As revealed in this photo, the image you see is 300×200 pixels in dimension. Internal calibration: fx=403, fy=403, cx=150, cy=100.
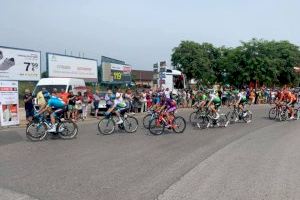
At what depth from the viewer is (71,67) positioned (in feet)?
96.3

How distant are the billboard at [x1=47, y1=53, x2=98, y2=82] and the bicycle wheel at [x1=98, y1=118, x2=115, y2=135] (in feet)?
43.7

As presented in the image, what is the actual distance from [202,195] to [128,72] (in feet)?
116

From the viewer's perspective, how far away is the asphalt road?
21.5 feet

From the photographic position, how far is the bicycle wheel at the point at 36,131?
13164mm

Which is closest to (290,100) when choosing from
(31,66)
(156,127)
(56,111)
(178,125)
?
(178,125)

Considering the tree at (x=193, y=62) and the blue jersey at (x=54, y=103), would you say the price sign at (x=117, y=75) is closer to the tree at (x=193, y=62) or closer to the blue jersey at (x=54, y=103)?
the tree at (x=193, y=62)

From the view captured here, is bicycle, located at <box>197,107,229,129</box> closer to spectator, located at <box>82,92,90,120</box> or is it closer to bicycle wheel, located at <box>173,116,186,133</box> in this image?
bicycle wheel, located at <box>173,116,186,133</box>

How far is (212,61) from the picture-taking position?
6112 centimetres

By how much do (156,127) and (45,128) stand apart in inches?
158

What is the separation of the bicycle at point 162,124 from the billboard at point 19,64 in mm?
11432

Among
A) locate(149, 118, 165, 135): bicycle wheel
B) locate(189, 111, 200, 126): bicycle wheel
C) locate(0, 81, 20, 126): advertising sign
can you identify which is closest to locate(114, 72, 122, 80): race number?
locate(0, 81, 20, 126): advertising sign

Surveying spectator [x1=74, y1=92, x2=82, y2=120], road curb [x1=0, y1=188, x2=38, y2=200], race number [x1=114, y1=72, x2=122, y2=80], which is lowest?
road curb [x1=0, y1=188, x2=38, y2=200]

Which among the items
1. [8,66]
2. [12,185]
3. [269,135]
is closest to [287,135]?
[269,135]

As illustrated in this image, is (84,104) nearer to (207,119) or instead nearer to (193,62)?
(207,119)
